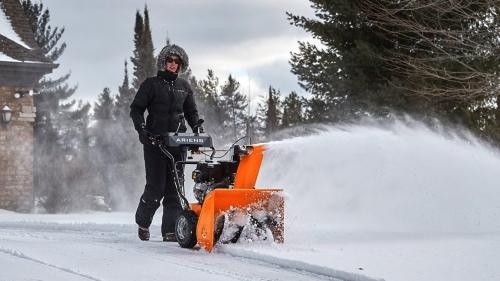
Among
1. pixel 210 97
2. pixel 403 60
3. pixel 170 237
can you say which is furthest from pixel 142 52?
pixel 170 237

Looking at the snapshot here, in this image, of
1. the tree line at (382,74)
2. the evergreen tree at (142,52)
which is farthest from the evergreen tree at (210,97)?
the tree line at (382,74)

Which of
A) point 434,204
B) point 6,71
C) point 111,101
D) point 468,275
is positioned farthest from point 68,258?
point 111,101

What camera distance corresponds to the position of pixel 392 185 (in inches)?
398

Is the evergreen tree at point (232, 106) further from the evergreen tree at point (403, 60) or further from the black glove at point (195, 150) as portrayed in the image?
the black glove at point (195, 150)

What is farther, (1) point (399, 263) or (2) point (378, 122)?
(2) point (378, 122)

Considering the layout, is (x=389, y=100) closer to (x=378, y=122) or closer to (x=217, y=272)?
(x=378, y=122)

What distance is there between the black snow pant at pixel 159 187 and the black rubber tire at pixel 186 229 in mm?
369

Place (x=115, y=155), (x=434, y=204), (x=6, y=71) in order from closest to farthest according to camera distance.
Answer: (x=434, y=204)
(x=6, y=71)
(x=115, y=155)

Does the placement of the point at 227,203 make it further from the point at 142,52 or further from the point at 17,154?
the point at 142,52

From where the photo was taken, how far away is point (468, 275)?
499 centimetres

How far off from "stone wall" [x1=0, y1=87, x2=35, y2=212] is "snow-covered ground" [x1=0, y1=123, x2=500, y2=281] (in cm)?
860

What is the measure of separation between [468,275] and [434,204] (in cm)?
458

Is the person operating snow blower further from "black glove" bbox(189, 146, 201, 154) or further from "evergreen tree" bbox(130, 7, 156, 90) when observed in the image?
"evergreen tree" bbox(130, 7, 156, 90)

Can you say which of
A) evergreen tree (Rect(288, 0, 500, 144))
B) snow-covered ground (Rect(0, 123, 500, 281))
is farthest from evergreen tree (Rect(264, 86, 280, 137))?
snow-covered ground (Rect(0, 123, 500, 281))
